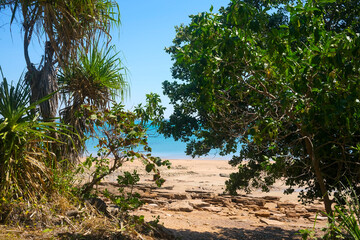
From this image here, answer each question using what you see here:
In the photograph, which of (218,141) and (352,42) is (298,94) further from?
(218,141)

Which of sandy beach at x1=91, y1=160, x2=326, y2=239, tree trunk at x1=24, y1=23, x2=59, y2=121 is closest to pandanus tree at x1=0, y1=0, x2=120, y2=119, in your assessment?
tree trunk at x1=24, y1=23, x2=59, y2=121

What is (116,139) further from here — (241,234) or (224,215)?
(224,215)

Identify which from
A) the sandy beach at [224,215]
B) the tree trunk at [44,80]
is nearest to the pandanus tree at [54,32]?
the tree trunk at [44,80]

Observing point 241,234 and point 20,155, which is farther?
point 241,234

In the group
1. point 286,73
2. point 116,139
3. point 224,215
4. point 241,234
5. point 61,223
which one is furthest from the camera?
point 224,215

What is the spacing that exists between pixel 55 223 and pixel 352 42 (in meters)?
4.38

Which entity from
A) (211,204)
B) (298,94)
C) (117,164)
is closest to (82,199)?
(117,164)

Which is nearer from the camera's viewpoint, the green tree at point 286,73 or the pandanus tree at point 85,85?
the green tree at point 286,73

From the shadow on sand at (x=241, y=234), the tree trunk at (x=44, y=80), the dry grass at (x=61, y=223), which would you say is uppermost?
the tree trunk at (x=44, y=80)

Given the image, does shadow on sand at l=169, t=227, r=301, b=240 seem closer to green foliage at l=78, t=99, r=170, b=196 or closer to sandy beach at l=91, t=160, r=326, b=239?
sandy beach at l=91, t=160, r=326, b=239

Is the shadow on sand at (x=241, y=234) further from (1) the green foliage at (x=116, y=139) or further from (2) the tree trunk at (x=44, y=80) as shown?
(2) the tree trunk at (x=44, y=80)

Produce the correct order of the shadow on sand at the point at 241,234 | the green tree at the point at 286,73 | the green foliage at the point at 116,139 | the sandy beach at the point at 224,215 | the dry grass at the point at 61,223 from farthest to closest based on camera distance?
the sandy beach at the point at 224,215 < the shadow on sand at the point at 241,234 < the green foliage at the point at 116,139 < the dry grass at the point at 61,223 < the green tree at the point at 286,73

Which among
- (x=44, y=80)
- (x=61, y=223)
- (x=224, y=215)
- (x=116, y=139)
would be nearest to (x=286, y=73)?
(x=116, y=139)

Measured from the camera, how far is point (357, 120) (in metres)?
5.61
